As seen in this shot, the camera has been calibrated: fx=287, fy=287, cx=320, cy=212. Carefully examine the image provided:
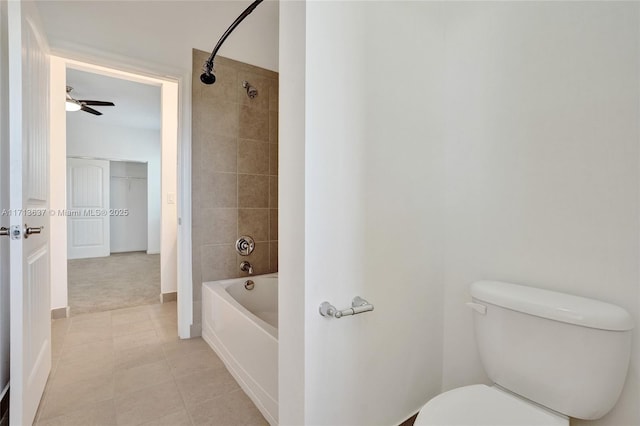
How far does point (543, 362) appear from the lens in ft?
3.08

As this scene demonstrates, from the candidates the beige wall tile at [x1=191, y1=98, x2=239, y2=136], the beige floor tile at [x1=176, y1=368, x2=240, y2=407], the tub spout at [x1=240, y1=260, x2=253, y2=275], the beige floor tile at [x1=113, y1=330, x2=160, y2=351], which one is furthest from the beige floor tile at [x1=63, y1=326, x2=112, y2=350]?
the beige wall tile at [x1=191, y1=98, x2=239, y2=136]

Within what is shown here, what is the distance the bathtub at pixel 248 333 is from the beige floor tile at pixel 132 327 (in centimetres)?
58

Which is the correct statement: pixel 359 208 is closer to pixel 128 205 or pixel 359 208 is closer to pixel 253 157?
pixel 253 157

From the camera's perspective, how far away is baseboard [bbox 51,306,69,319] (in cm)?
254

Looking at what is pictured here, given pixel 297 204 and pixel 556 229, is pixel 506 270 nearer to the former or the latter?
pixel 556 229

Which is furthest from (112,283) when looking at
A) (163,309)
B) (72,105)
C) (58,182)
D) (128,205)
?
(128,205)

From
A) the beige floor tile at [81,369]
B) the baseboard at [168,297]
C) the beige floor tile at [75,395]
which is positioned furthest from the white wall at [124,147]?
the beige floor tile at [75,395]

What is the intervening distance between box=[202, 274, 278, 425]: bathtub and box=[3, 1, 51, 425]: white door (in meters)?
0.90

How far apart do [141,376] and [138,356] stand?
0.28 m

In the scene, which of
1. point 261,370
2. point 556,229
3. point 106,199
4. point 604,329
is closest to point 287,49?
point 556,229

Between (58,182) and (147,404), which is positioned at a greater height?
(58,182)

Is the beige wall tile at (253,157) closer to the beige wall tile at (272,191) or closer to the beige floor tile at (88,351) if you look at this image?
the beige wall tile at (272,191)

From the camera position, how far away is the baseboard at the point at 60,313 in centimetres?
254

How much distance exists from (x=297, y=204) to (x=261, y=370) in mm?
999
